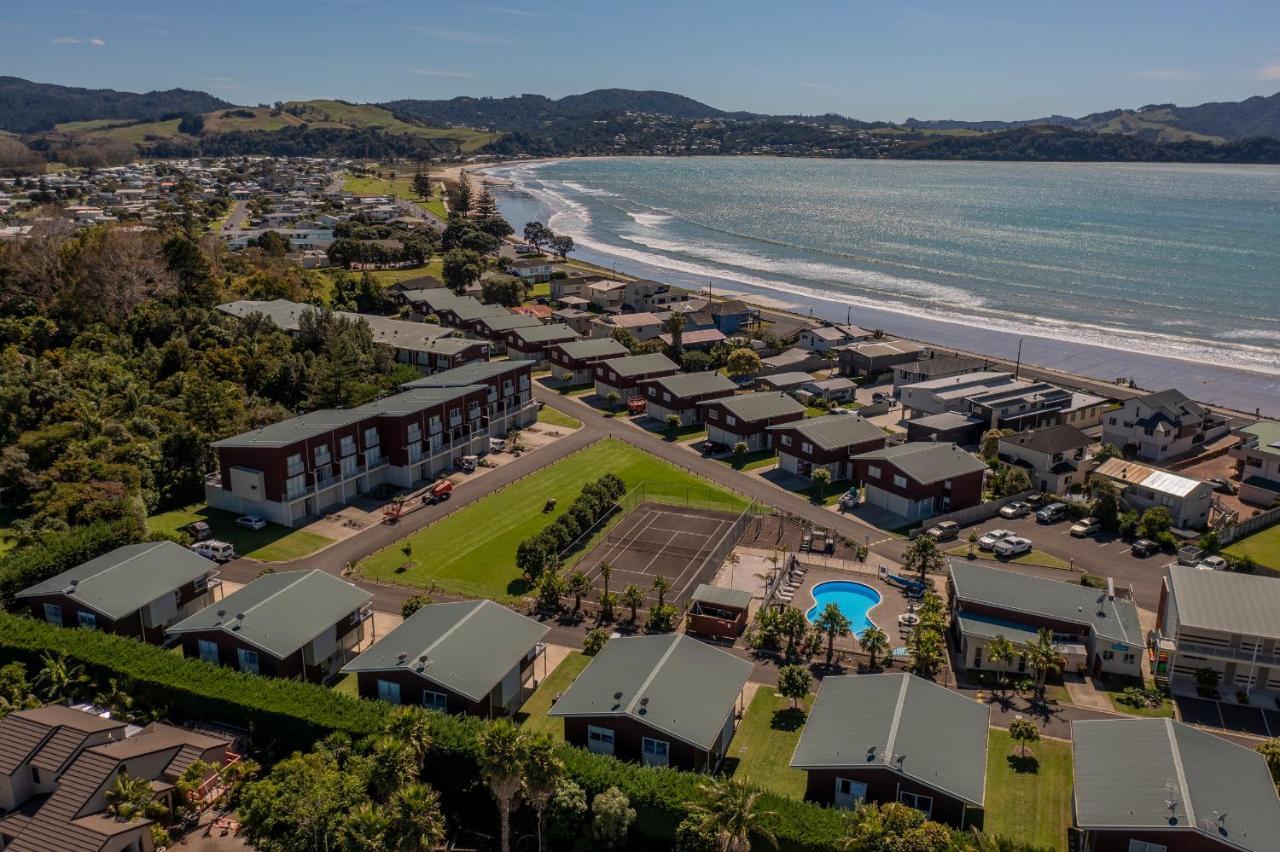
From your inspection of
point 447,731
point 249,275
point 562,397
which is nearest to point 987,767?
point 447,731

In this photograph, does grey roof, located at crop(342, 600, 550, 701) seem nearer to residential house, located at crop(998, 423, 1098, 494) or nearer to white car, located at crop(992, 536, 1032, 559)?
white car, located at crop(992, 536, 1032, 559)

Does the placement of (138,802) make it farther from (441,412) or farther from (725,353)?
(725,353)

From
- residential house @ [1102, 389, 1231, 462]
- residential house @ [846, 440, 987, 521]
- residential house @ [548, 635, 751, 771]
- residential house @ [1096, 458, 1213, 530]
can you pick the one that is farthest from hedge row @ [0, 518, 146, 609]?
residential house @ [1102, 389, 1231, 462]

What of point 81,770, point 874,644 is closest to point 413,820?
point 81,770

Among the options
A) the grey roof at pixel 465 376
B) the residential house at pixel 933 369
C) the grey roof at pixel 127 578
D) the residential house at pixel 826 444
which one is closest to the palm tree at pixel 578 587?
the grey roof at pixel 127 578

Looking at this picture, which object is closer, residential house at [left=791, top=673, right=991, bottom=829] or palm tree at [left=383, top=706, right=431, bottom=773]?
palm tree at [left=383, top=706, right=431, bottom=773]

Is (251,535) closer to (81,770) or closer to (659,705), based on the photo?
(81,770)
